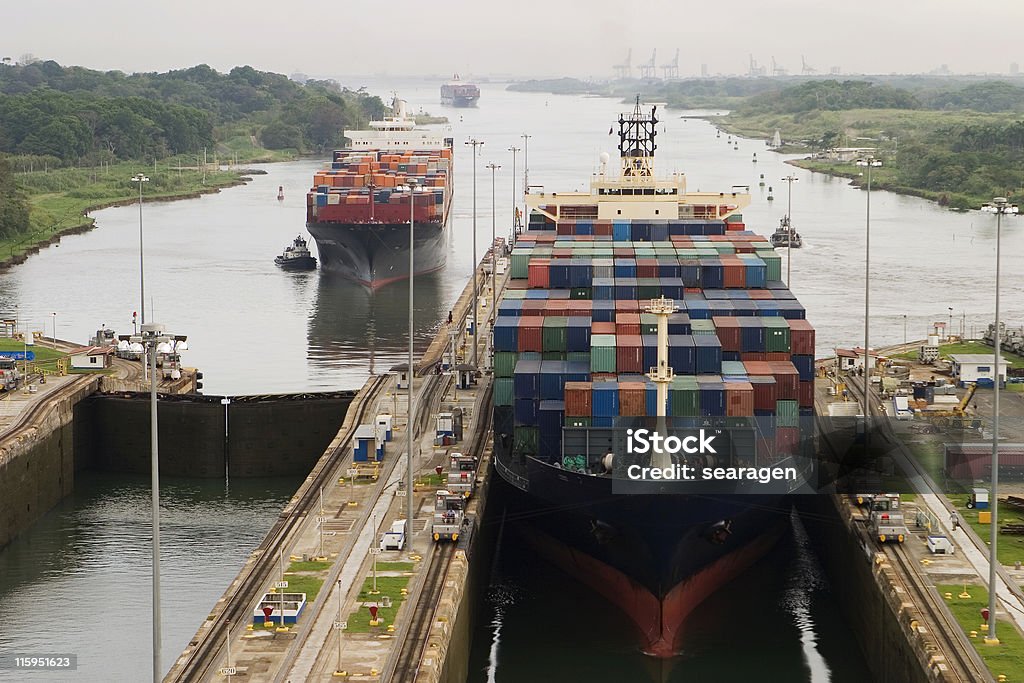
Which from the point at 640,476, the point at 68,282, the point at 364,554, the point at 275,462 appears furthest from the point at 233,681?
the point at 68,282

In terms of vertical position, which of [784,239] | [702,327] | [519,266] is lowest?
[784,239]

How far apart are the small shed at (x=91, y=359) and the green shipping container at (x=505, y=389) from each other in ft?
87.7

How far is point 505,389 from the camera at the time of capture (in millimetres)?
49844

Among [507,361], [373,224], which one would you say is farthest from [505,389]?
[373,224]

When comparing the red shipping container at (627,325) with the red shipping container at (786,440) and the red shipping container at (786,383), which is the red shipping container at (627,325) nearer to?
the red shipping container at (786,383)

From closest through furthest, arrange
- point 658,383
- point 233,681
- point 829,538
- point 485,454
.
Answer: point 233,681 < point 658,383 < point 829,538 < point 485,454

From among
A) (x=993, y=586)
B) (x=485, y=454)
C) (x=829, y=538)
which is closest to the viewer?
(x=993, y=586)

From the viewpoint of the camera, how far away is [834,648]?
4447 centimetres

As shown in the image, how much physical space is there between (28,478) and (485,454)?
1526cm

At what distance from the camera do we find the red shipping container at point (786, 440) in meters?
46.5

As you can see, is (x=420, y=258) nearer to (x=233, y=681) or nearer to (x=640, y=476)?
(x=640, y=476)

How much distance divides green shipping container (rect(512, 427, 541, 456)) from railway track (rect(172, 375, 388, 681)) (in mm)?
6299

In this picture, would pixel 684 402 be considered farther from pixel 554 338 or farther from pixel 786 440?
pixel 554 338

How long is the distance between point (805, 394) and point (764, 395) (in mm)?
3427
